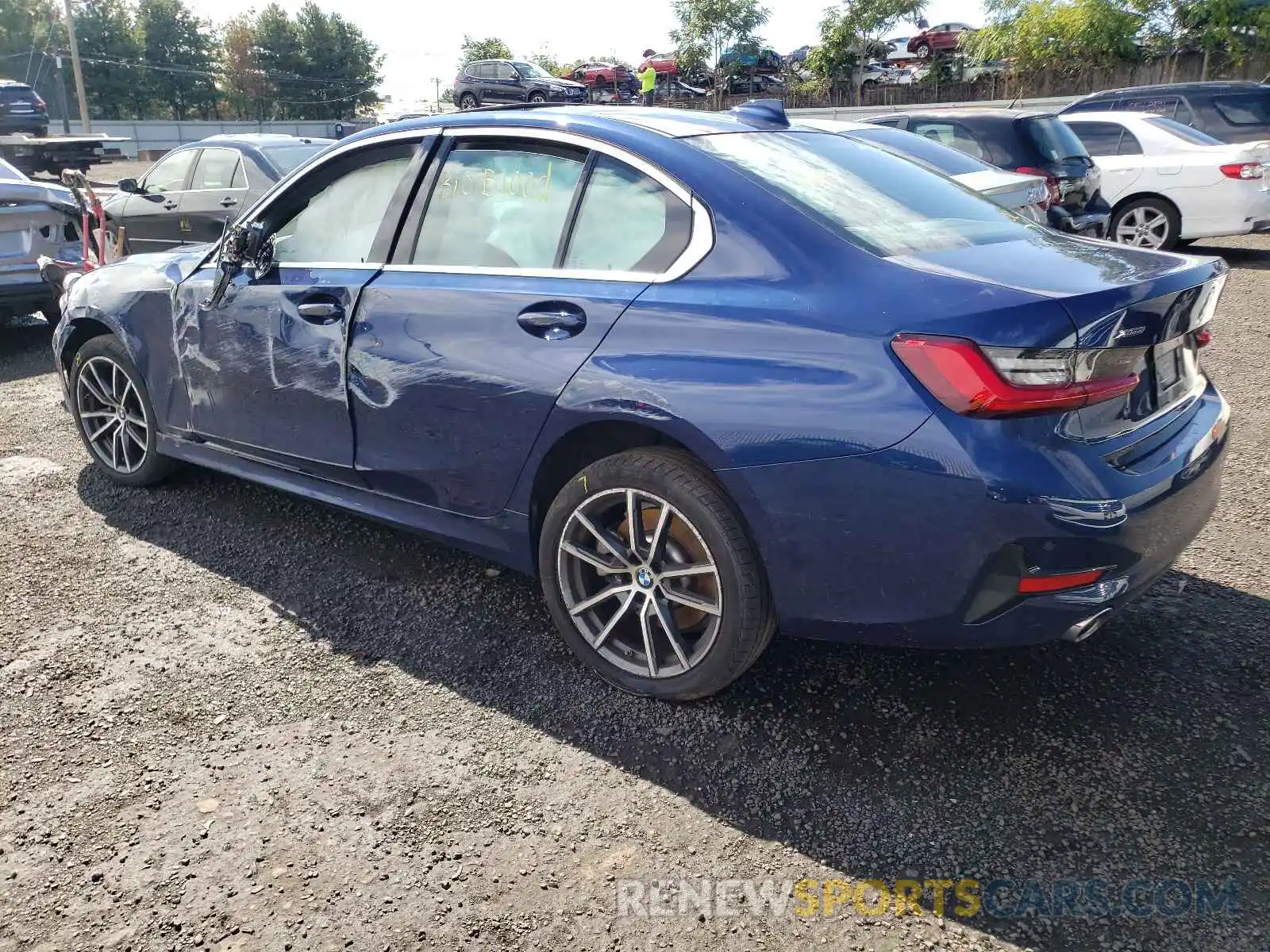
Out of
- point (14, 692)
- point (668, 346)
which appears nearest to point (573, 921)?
point (668, 346)

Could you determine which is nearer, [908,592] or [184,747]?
[908,592]

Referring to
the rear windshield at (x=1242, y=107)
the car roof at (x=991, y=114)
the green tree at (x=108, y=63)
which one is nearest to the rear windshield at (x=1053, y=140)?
the car roof at (x=991, y=114)

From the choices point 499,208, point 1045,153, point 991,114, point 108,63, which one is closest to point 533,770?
point 499,208

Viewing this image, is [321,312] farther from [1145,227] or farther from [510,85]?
[510,85]

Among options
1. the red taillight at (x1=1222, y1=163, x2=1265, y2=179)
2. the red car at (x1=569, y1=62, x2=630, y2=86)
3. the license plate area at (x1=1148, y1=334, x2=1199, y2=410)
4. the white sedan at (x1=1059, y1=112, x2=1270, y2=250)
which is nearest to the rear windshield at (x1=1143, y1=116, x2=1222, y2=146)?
the white sedan at (x1=1059, y1=112, x2=1270, y2=250)

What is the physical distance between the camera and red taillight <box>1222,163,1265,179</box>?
9.80 metres

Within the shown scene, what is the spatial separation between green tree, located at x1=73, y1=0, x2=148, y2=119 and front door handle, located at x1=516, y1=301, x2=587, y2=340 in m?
69.4

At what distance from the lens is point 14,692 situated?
310 cm

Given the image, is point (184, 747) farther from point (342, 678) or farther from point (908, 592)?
point (908, 592)

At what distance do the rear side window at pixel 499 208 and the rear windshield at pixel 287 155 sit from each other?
229 inches

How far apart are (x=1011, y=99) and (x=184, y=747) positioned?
100ft

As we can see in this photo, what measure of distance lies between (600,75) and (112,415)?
36.3m

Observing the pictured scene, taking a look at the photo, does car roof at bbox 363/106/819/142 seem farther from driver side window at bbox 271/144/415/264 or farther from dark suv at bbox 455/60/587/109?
dark suv at bbox 455/60/587/109

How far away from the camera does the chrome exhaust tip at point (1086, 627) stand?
242 cm
